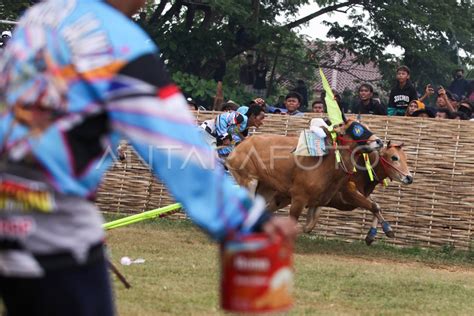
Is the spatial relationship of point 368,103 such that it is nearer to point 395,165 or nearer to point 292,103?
point 292,103

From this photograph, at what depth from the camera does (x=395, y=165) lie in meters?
13.4

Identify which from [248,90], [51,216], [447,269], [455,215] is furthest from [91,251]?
[248,90]

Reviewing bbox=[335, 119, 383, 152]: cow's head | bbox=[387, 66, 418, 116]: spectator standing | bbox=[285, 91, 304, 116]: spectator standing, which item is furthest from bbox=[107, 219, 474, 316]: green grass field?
bbox=[285, 91, 304, 116]: spectator standing

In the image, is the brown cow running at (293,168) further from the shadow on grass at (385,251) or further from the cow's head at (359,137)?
the shadow on grass at (385,251)

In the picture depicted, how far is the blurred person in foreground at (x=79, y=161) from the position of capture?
2.76 metres

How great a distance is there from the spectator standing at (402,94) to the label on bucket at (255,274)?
12.9 metres

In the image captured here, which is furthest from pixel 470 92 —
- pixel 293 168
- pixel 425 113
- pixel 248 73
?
pixel 248 73

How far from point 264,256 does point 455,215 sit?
11.7 meters

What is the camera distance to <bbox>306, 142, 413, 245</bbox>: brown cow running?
13.4 metres

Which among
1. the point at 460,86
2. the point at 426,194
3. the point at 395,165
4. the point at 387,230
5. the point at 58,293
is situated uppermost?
the point at 460,86

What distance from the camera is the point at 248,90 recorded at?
73.8 feet

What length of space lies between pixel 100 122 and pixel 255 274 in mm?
598

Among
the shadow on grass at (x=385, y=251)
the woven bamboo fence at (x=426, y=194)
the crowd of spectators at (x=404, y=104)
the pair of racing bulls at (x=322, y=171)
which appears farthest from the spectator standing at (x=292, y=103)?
the shadow on grass at (x=385, y=251)

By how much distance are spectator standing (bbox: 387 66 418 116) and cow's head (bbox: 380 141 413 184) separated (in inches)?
80.8
